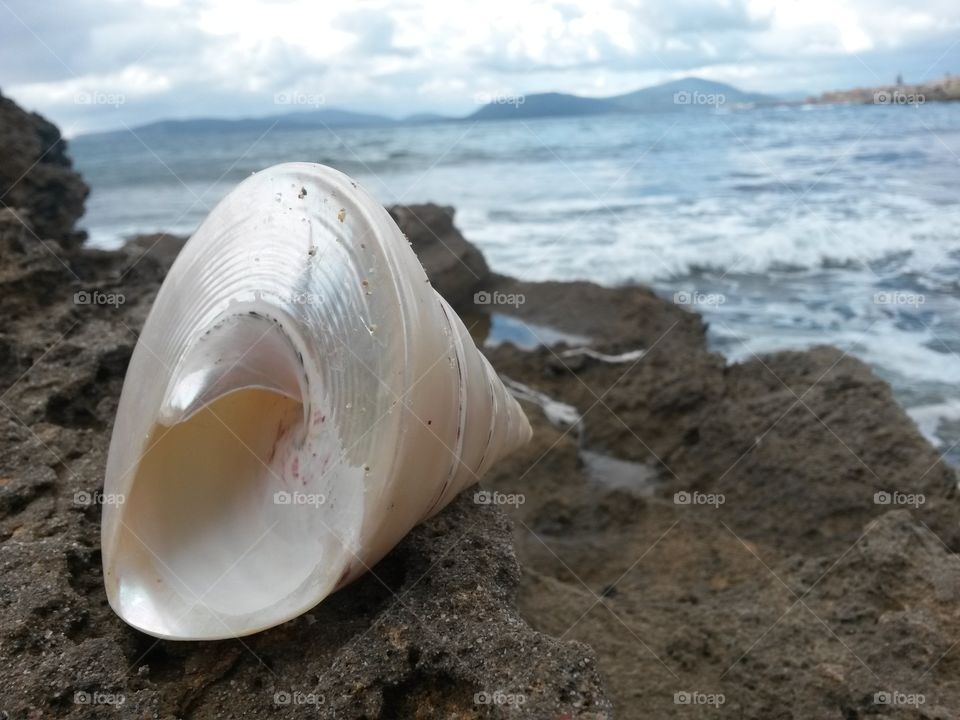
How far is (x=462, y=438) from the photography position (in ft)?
7.20

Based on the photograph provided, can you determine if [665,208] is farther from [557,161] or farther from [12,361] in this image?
[12,361]

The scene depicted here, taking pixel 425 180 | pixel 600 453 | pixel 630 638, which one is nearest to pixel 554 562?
pixel 630 638

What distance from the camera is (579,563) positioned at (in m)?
4.14

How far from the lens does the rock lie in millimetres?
9297

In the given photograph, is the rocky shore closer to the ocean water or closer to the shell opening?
the shell opening

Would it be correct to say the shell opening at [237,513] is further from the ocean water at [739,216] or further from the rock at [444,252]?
the rock at [444,252]

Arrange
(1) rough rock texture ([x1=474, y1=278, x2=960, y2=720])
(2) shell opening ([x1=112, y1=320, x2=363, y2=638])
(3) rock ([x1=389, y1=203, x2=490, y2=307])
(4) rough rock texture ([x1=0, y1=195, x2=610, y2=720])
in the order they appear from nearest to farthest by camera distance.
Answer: (4) rough rock texture ([x1=0, y1=195, x2=610, y2=720]), (2) shell opening ([x1=112, y1=320, x2=363, y2=638]), (1) rough rock texture ([x1=474, y1=278, x2=960, y2=720]), (3) rock ([x1=389, y1=203, x2=490, y2=307])

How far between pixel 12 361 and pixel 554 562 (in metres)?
2.90

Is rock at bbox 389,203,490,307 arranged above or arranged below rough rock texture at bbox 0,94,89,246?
below

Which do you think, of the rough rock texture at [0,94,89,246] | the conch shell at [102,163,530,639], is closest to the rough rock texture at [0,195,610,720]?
the conch shell at [102,163,530,639]

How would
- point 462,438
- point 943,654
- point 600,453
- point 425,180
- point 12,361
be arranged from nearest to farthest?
point 462,438, point 943,654, point 12,361, point 600,453, point 425,180

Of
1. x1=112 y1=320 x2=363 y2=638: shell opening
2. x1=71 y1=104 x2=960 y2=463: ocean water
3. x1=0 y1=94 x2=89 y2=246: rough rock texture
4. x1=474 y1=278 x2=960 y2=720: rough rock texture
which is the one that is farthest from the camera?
x1=71 y1=104 x2=960 y2=463: ocean water

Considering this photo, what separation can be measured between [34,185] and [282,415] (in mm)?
6396

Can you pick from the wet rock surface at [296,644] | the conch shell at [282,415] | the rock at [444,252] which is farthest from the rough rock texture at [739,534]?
the rock at [444,252]
